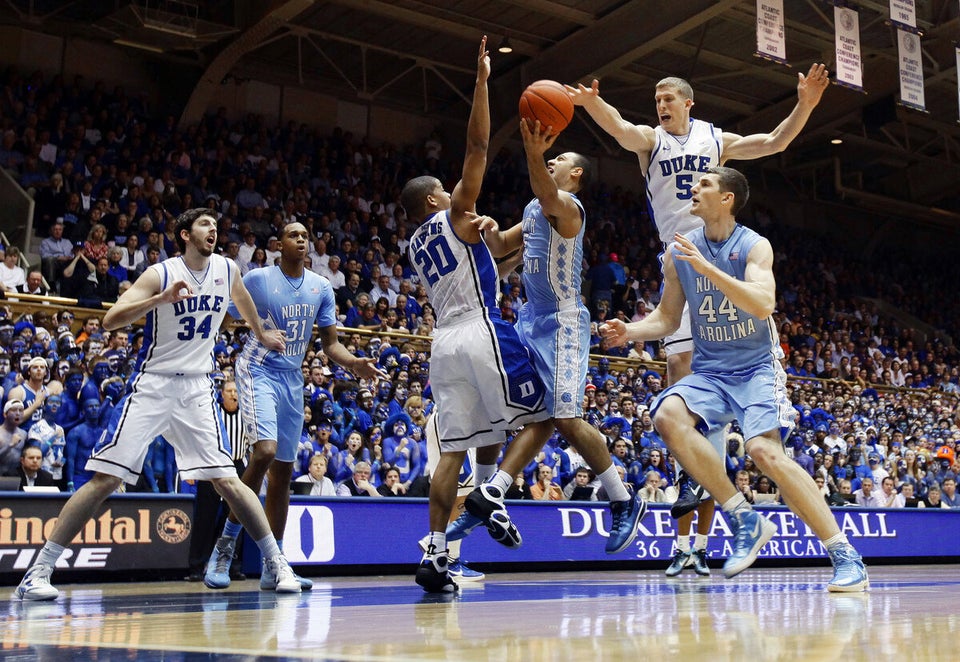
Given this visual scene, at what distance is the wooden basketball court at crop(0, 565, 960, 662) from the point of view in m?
2.90

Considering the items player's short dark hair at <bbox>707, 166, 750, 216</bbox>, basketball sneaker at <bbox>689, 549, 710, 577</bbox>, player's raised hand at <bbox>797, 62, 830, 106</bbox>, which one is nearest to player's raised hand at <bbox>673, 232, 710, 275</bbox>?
player's short dark hair at <bbox>707, 166, 750, 216</bbox>

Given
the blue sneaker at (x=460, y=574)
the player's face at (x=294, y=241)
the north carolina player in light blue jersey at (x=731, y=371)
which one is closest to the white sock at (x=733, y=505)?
the north carolina player in light blue jersey at (x=731, y=371)

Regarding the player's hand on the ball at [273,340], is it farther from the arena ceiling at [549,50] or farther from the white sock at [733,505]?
the arena ceiling at [549,50]

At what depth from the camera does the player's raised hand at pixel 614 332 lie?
17.2 ft

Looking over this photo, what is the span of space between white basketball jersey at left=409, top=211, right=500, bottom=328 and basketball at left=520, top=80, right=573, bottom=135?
68 cm

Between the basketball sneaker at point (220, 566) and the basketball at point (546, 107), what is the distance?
3345mm

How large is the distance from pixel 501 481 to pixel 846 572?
1.73 meters

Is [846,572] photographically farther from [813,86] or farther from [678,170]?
[813,86]

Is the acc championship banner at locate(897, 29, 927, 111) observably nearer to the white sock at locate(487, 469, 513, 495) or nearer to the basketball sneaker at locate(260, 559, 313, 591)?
the white sock at locate(487, 469, 513, 495)

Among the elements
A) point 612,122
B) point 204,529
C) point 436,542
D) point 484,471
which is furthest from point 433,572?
point 612,122

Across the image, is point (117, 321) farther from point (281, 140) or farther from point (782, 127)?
point (281, 140)

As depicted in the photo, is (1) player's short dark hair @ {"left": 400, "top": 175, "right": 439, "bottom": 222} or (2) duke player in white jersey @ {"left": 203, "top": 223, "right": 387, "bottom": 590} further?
(2) duke player in white jersey @ {"left": 203, "top": 223, "right": 387, "bottom": 590}

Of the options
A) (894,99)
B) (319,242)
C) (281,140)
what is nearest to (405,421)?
(319,242)

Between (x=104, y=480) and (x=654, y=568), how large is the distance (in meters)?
6.65
